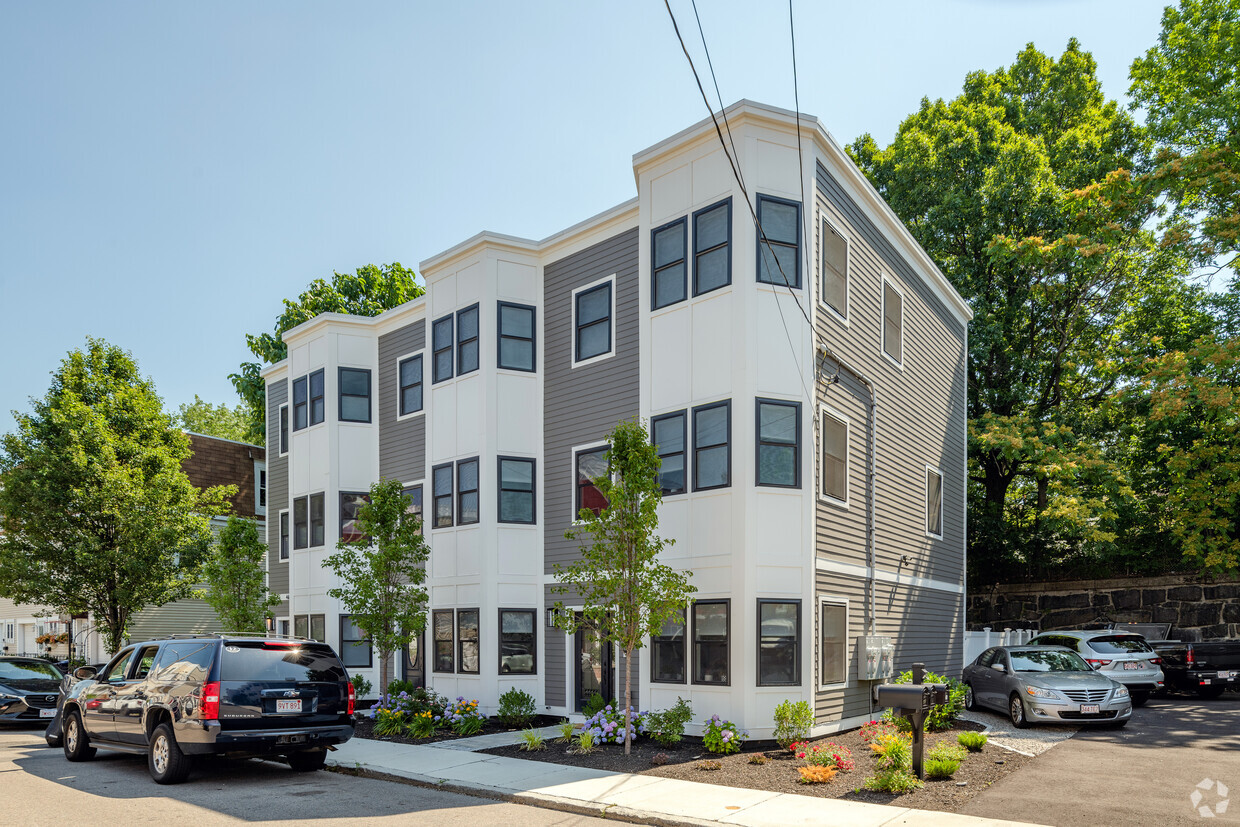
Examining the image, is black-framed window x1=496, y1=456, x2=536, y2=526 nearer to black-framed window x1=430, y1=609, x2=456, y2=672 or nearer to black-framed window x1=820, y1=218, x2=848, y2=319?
black-framed window x1=430, y1=609, x2=456, y2=672

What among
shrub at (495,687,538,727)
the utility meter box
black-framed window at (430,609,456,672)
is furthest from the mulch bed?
black-framed window at (430,609,456,672)

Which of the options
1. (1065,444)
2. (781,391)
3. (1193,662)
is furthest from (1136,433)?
(781,391)

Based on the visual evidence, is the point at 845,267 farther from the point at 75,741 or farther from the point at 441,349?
the point at 75,741

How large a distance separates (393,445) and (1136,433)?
20.7 meters

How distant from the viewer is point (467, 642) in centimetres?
1791

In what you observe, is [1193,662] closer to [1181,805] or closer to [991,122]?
[1181,805]

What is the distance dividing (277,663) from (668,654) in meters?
5.95

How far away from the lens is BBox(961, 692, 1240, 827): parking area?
8.94 meters

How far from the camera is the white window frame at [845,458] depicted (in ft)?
48.0

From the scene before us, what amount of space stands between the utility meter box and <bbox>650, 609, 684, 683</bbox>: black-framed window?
10.4ft

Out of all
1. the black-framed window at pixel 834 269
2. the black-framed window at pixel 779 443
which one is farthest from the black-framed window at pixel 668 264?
the black-framed window at pixel 779 443

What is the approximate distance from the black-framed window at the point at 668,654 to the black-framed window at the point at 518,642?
11.3 feet

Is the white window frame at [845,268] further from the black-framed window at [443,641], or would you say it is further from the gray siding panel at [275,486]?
the gray siding panel at [275,486]

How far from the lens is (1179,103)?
81.0ft
